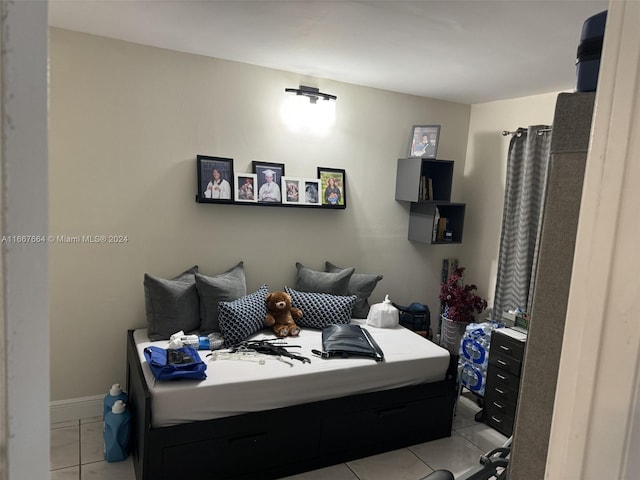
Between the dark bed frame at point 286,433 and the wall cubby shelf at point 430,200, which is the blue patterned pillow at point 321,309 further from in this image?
the wall cubby shelf at point 430,200

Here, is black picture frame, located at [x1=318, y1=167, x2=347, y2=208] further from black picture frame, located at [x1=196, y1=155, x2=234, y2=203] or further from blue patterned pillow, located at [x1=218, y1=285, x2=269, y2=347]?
blue patterned pillow, located at [x1=218, y1=285, x2=269, y2=347]

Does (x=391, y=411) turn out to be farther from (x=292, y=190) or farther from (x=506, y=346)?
(x=292, y=190)

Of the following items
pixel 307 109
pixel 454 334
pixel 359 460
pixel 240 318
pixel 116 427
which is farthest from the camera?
pixel 454 334

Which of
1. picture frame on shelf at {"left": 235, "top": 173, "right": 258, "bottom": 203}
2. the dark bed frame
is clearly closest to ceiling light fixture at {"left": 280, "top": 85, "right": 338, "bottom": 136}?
picture frame on shelf at {"left": 235, "top": 173, "right": 258, "bottom": 203}

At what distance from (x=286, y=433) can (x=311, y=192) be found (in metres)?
1.80

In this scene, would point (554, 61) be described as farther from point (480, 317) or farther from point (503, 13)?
point (480, 317)

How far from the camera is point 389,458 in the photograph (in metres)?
2.89

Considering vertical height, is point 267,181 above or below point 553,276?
above

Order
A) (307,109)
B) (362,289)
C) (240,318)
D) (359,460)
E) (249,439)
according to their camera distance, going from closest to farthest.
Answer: (249,439) → (359,460) → (240,318) → (307,109) → (362,289)

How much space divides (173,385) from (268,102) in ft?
6.91

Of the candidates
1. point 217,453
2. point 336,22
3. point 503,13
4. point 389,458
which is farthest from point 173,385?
point 503,13

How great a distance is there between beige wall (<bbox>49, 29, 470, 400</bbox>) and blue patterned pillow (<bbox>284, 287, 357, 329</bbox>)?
1.06 feet

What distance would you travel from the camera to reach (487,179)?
4148 millimetres

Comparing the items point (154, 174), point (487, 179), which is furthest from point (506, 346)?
point (154, 174)
